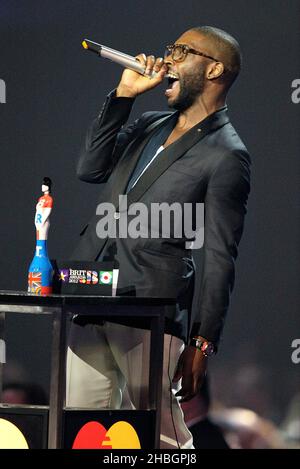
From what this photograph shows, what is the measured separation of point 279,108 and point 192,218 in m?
1.29

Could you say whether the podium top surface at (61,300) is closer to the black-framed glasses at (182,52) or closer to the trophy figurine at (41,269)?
Answer: the trophy figurine at (41,269)

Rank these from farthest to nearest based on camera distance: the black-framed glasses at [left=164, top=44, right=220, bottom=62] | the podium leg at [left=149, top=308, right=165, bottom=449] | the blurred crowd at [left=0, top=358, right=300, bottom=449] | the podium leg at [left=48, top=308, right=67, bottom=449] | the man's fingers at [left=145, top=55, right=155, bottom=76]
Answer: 1. the blurred crowd at [left=0, top=358, right=300, bottom=449]
2. the black-framed glasses at [left=164, top=44, right=220, bottom=62]
3. the man's fingers at [left=145, top=55, right=155, bottom=76]
4. the podium leg at [left=149, top=308, right=165, bottom=449]
5. the podium leg at [left=48, top=308, right=67, bottom=449]

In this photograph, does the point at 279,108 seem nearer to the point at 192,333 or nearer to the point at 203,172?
the point at 203,172

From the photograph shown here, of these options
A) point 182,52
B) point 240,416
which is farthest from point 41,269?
point 240,416

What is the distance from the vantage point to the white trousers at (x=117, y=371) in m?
3.15

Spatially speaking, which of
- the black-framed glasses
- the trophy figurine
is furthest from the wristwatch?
the black-framed glasses

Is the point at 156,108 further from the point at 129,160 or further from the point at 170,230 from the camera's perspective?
the point at 170,230

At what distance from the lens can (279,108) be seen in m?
4.42

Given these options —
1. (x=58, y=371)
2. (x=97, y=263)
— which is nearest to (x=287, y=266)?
(x=97, y=263)

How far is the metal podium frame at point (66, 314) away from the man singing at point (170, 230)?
105 mm

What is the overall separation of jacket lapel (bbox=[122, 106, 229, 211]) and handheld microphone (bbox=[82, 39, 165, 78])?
242mm

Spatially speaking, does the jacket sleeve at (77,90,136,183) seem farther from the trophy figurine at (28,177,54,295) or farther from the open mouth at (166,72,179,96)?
the trophy figurine at (28,177,54,295)

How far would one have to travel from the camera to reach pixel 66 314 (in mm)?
2775

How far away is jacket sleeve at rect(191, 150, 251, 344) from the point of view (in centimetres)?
324
